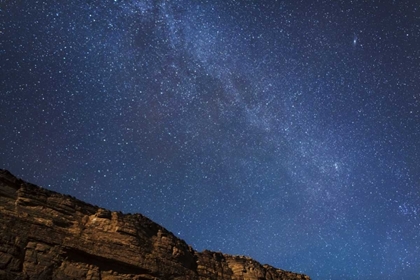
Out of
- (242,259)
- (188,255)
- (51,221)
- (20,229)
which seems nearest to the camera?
(20,229)

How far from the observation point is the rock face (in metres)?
20.2

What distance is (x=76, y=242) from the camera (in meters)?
22.1

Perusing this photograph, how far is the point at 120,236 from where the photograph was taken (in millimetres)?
24062

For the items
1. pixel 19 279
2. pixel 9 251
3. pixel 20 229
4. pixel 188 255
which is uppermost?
pixel 188 255

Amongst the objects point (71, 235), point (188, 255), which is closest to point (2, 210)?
point (71, 235)

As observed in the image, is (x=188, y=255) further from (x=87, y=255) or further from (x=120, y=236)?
(x=87, y=255)

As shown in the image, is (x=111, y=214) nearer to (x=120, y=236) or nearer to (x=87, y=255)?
(x=120, y=236)

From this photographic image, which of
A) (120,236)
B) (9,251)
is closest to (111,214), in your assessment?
(120,236)

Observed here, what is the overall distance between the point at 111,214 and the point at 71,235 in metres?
3.33

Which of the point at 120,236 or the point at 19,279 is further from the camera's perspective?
the point at 120,236

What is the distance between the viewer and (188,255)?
27609 mm

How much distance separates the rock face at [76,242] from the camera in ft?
66.1

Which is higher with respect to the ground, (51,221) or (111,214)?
(111,214)

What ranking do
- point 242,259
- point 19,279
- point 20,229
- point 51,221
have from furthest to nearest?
point 242,259 → point 51,221 → point 20,229 → point 19,279
